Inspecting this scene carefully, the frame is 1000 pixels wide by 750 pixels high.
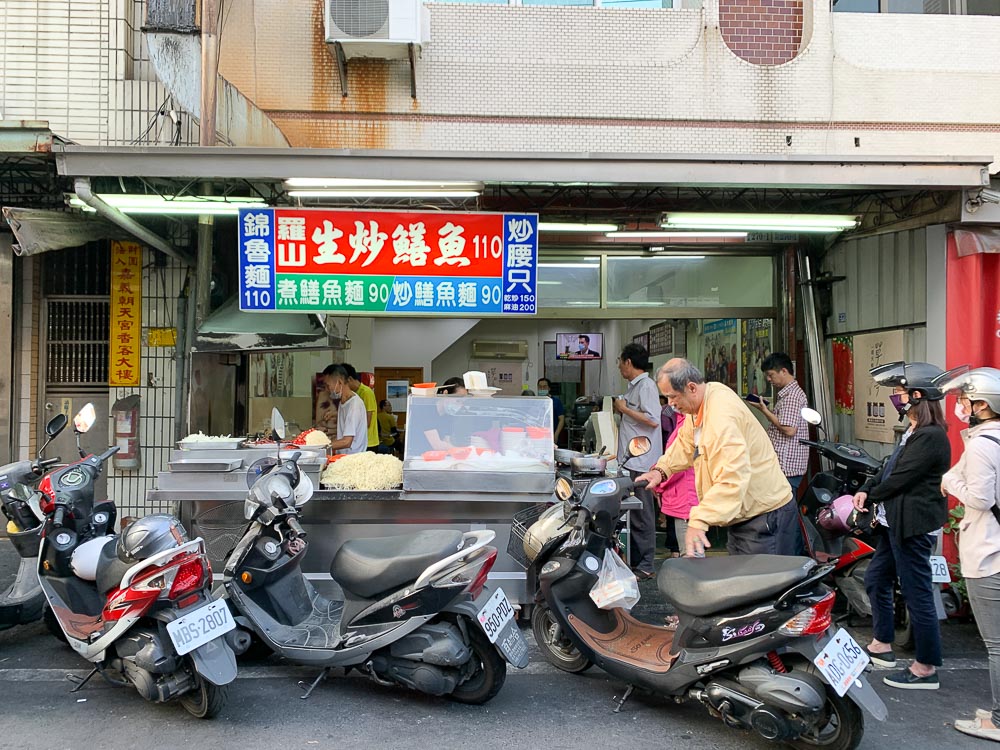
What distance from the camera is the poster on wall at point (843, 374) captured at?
341 inches

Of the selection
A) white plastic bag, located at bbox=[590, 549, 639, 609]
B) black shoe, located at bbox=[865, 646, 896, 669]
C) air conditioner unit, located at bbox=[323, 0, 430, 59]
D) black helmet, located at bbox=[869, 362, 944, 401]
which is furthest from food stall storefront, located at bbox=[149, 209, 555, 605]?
air conditioner unit, located at bbox=[323, 0, 430, 59]

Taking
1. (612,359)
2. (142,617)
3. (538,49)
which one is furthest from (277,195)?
(612,359)

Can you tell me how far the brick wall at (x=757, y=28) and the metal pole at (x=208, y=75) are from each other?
223 inches

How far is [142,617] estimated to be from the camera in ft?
13.4

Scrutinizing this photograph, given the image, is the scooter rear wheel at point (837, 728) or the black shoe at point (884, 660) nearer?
the scooter rear wheel at point (837, 728)

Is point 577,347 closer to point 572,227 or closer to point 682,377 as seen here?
point 572,227

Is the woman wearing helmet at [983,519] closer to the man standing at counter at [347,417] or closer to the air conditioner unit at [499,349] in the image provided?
the man standing at counter at [347,417]

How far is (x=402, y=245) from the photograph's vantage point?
279 inches

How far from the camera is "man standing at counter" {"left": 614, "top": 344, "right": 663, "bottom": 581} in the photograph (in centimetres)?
714

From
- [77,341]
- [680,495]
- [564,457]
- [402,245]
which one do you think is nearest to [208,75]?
[402,245]

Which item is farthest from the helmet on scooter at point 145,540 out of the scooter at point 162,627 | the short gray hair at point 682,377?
the short gray hair at point 682,377

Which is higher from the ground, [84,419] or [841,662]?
[84,419]

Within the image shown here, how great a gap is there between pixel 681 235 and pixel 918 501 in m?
5.22

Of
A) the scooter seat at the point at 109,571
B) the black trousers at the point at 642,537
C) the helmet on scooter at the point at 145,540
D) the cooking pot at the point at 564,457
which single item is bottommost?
the black trousers at the point at 642,537
